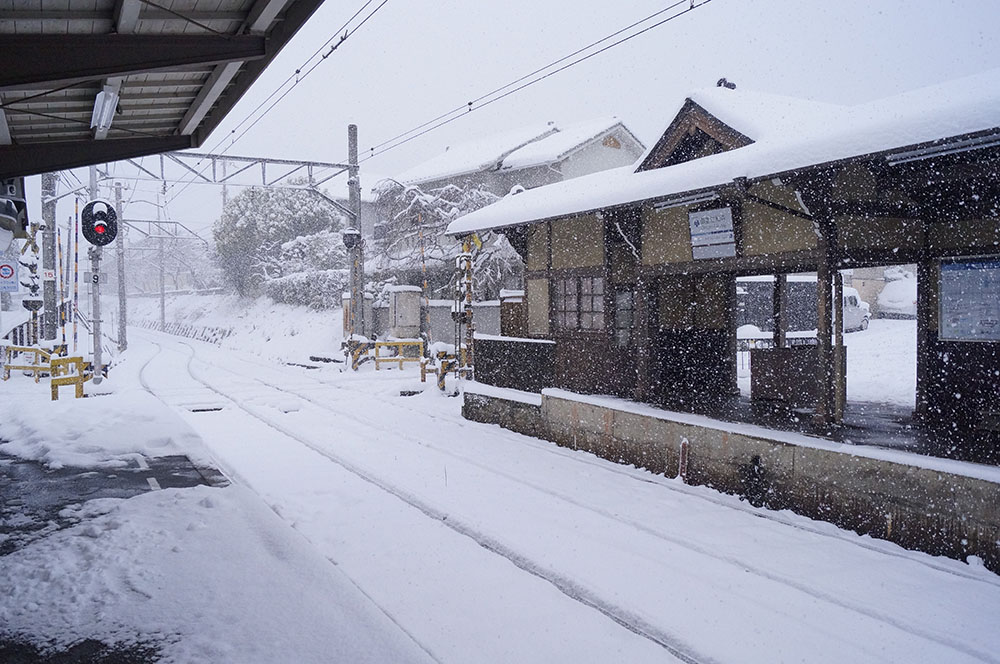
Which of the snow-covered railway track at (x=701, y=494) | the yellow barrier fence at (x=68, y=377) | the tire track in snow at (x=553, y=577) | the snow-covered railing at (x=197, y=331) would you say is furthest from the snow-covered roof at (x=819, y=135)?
the snow-covered railing at (x=197, y=331)

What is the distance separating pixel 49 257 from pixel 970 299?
70.0ft

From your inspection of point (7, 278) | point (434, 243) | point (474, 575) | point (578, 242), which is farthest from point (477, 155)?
point (474, 575)

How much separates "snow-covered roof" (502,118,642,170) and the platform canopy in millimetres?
20114

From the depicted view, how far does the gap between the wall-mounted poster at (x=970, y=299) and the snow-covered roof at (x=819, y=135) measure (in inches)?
81.3

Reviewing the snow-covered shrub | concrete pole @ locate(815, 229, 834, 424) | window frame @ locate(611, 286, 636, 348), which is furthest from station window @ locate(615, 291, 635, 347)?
the snow-covered shrub

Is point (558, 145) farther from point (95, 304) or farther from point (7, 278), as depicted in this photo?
point (7, 278)

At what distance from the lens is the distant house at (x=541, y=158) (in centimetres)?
2727

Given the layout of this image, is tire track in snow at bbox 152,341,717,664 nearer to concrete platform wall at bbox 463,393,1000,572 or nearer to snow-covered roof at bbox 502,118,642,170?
concrete platform wall at bbox 463,393,1000,572

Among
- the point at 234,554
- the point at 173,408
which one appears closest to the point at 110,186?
the point at 173,408

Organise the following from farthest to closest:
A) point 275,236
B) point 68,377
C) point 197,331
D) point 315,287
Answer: point 197,331 → point 275,236 → point 315,287 → point 68,377

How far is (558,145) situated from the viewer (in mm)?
27938

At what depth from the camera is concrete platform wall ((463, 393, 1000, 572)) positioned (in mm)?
5488

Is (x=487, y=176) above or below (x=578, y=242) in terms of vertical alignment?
above

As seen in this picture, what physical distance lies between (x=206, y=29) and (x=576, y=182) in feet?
25.5
